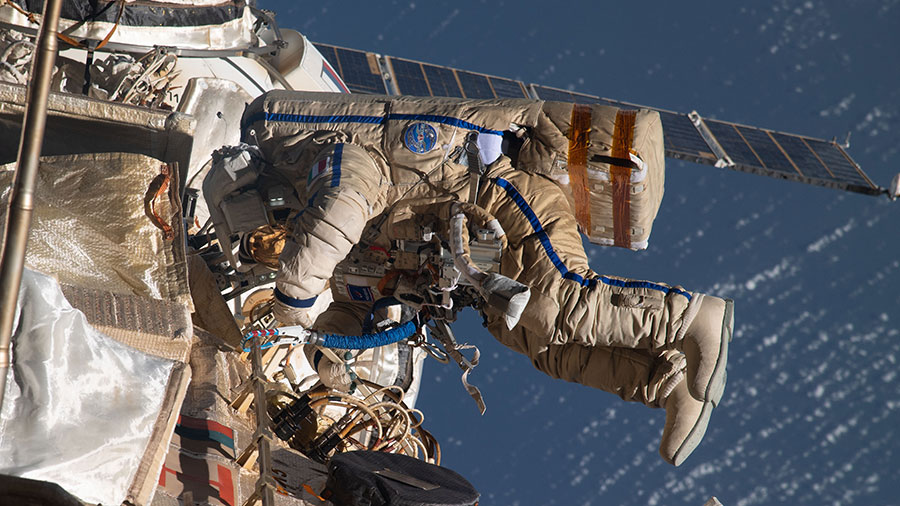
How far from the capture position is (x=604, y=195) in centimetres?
366

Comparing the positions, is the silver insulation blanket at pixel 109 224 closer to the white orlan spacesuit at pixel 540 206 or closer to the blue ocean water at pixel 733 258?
the white orlan spacesuit at pixel 540 206

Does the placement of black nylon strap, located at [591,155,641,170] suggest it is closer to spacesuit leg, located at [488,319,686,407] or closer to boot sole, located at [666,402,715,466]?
spacesuit leg, located at [488,319,686,407]

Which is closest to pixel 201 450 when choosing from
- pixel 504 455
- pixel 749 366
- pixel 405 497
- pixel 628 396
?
pixel 405 497

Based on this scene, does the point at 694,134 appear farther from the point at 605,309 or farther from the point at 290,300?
the point at 290,300

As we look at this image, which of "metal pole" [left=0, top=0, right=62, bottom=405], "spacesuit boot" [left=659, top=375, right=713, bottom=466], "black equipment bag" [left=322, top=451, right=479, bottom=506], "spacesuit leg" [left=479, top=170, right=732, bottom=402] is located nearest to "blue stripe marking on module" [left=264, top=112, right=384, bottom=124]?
"spacesuit leg" [left=479, top=170, right=732, bottom=402]

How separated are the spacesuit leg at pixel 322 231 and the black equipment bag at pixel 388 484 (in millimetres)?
597

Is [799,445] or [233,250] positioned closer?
[233,250]

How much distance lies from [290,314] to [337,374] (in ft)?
1.72

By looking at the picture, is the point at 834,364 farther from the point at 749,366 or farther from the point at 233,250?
the point at 233,250

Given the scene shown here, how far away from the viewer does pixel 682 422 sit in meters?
3.46

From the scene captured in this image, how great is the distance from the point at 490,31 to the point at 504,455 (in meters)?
4.85

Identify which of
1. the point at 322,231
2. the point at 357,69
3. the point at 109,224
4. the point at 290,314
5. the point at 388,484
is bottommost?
the point at 388,484

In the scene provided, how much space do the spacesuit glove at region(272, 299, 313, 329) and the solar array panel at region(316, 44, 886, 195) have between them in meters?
2.76

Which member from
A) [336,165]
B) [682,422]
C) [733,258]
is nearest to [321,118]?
[336,165]
